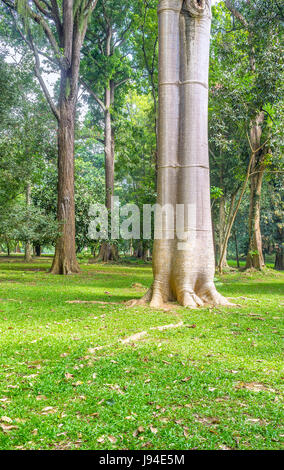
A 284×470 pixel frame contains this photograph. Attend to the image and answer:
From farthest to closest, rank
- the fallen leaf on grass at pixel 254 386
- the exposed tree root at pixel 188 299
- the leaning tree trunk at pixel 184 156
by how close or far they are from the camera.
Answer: the leaning tree trunk at pixel 184 156, the exposed tree root at pixel 188 299, the fallen leaf on grass at pixel 254 386

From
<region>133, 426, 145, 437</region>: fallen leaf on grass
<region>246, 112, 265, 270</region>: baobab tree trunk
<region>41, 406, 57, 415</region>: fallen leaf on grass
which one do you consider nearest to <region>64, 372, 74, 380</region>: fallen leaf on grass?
<region>41, 406, 57, 415</region>: fallen leaf on grass

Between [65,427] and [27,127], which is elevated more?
[27,127]

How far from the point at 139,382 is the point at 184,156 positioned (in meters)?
4.98

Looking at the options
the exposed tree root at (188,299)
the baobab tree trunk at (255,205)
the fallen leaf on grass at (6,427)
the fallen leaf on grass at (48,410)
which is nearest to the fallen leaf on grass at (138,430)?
the fallen leaf on grass at (48,410)

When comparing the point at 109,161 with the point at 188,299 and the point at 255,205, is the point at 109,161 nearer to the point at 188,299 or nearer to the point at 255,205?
the point at 255,205

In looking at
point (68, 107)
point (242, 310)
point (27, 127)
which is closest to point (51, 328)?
point (242, 310)

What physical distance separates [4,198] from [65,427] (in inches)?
383

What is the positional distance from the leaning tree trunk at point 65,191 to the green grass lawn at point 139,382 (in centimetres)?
801

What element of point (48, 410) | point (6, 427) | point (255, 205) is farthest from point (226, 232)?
point (6, 427)

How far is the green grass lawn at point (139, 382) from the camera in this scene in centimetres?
227

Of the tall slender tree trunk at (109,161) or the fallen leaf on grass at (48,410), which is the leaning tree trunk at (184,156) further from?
the tall slender tree trunk at (109,161)

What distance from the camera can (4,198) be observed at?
1104 cm
